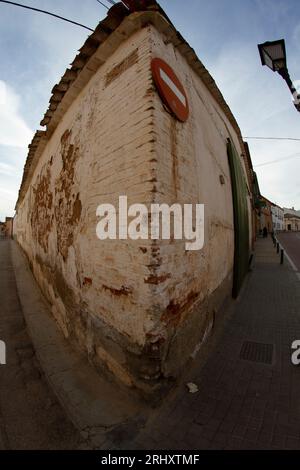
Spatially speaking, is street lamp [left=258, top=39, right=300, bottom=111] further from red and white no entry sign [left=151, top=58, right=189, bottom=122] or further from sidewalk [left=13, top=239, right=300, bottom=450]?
sidewalk [left=13, top=239, right=300, bottom=450]

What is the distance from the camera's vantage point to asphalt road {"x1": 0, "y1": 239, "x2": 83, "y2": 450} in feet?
7.08

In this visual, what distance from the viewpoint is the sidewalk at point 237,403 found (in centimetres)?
213

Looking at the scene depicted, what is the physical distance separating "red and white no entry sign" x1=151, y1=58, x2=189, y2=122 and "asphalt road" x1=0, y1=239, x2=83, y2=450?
380 centimetres

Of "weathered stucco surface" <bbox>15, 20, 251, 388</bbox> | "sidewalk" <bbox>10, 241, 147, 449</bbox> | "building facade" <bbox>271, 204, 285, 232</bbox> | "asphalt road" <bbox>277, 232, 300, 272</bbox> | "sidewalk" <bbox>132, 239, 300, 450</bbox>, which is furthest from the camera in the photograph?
"building facade" <bbox>271, 204, 285, 232</bbox>

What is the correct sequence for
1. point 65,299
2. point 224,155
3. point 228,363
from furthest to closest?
point 224,155 → point 65,299 → point 228,363

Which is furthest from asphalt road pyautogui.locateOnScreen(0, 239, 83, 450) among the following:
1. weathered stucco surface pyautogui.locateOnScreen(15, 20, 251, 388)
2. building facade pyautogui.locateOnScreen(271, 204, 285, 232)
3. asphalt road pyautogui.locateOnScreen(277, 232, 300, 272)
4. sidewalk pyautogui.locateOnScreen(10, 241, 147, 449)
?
building facade pyautogui.locateOnScreen(271, 204, 285, 232)

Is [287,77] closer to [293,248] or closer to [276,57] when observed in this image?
[276,57]

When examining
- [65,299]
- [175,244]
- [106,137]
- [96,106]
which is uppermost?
[96,106]

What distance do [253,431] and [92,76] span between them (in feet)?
17.5
